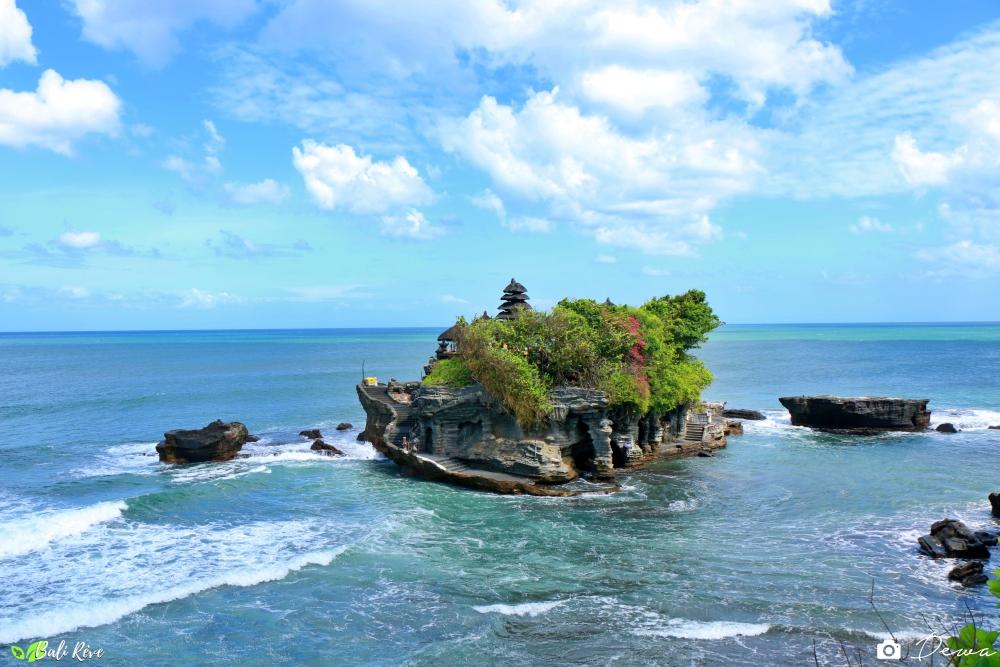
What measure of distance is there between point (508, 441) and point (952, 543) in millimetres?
16242

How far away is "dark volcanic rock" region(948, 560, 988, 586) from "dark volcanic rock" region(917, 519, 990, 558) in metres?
1.34

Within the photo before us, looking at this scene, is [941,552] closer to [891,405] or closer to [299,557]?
[299,557]

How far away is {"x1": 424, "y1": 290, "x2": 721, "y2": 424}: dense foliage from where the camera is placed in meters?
28.9

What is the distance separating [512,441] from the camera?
29719mm

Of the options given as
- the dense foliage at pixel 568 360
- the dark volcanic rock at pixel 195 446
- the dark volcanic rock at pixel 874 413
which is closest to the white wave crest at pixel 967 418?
the dark volcanic rock at pixel 874 413

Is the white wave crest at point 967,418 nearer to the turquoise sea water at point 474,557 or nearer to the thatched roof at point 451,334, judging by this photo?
the turquoise sea water at point 474,557

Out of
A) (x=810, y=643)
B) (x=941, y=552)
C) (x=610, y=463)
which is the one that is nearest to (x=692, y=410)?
(x=610, y=463)

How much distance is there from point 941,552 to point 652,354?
15.7 m

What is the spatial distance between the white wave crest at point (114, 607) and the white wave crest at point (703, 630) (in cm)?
1003

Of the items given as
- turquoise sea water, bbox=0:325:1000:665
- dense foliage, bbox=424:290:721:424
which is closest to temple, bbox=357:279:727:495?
dense foliage, bbox=424:290:721:424

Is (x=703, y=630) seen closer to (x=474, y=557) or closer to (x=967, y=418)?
(x=474, y=557)

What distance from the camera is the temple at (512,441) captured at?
28766 millimetres

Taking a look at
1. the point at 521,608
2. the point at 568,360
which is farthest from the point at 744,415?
the point at 521,608

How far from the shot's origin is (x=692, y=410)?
40969 mm
